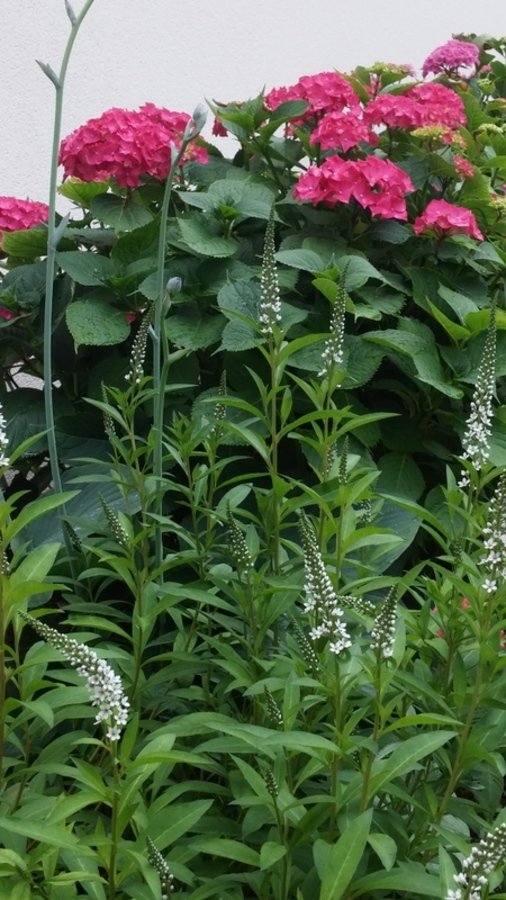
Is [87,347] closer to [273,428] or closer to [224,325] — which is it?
[224,325]

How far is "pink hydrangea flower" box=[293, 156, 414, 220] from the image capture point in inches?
110

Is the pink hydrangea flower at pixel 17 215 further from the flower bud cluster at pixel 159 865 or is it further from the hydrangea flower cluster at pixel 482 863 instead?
the hydrangea flower cluster at pixel 482 863

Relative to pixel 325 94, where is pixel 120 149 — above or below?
below

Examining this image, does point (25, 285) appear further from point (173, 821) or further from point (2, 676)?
point (173, 821)

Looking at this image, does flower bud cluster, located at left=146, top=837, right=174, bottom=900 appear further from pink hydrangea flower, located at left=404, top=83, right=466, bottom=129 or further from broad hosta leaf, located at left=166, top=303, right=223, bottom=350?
pink hydrangea flower, located at left=404, top=83, right=466, bottom=129

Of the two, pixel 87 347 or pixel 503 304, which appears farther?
pixel 503 304

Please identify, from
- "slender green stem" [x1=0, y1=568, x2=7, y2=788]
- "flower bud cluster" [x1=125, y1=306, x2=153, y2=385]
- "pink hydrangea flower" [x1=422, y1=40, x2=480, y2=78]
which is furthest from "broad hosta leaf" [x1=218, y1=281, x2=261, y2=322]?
"pink hydrangea flower" [x1=422, y1=40, x2=480, y2=78]

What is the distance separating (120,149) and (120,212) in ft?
0.68

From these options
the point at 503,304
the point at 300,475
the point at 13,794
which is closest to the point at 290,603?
the point at 13,794

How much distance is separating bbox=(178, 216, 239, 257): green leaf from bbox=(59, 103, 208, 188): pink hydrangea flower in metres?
0.17

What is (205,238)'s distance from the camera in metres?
2.85

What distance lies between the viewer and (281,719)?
1.34 meters

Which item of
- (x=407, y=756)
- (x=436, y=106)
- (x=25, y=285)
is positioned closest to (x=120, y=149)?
(x=25, y=285)

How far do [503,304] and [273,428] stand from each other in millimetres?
1750
